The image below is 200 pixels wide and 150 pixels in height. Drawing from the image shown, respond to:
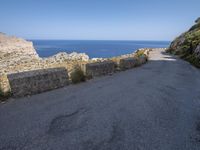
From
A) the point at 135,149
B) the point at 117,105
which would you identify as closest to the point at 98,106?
the point at 117,105

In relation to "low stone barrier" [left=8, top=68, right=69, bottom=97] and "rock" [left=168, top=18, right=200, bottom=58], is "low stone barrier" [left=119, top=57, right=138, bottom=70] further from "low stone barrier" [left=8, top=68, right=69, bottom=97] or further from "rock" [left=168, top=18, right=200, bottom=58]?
"rock" [left=168, top=18, right=200, bottom=58]

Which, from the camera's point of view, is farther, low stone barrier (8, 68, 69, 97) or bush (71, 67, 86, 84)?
bush (71, 67, 86, 84)

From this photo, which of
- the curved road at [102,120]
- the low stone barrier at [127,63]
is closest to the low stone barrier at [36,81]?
the curved road at [102,120]

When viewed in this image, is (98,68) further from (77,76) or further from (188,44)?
(188,44)

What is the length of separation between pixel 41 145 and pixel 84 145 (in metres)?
0.89

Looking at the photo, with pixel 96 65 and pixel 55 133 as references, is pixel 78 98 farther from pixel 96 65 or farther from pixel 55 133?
pixel 96 65

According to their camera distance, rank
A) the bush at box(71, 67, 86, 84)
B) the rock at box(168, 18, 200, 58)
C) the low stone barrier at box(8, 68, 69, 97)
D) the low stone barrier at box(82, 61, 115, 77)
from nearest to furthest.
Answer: the low stone barrier at box(8, 68, 69, 97), the bush at box(71, 67, 86, 84), the low stone barrier at box(82, 61, 115, 77), the rock at box(168, 18, 200, 58)

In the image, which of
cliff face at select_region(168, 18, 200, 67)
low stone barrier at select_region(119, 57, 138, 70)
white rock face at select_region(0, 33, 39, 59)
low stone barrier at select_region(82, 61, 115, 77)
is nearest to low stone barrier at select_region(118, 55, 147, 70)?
low stone barrier at select_region(119, 57, 138, 70)

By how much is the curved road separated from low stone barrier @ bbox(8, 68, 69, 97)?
0.37 m

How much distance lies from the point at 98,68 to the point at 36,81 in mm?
4152

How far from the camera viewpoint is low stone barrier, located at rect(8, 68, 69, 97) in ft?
22.3

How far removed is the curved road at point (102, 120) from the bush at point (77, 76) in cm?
128

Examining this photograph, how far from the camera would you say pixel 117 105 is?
19.8ft

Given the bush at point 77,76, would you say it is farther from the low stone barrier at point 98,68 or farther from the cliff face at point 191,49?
the cliff face at point 191,49
